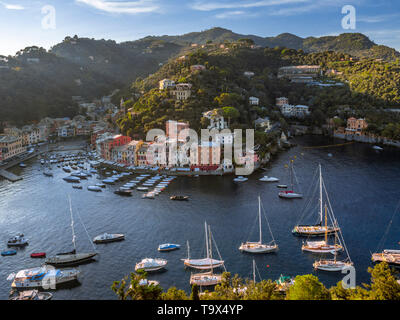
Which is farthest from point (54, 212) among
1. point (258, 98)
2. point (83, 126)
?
point (258, 98)

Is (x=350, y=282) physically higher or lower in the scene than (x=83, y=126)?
lower

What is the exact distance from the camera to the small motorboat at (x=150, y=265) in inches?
457

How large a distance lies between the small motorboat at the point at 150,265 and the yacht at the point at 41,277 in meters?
2.15

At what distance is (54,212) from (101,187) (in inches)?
172

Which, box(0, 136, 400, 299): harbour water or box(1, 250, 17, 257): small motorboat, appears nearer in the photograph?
box(0, 136, 400, 299): harbour water

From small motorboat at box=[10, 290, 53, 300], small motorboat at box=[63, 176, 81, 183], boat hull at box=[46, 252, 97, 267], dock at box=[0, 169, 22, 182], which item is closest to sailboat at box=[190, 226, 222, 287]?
boat hull at box=[46, 252, 97, 267]

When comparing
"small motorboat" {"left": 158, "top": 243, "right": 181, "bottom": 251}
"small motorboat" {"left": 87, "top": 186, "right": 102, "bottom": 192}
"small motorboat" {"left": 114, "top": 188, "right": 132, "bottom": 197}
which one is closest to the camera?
"small motorboat" {"left": 158, "top": 243, "right": 181, "bottom": 251}

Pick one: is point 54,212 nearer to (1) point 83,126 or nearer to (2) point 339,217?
(2) point 339,217

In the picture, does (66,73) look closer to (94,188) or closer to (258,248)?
(94,188)

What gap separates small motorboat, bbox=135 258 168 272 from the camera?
11609 mm

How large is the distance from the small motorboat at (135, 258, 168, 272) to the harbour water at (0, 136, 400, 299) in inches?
10.2

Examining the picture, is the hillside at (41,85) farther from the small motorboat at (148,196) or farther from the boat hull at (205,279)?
the boat hull at (205,279)

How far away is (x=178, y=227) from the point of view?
15.2 metres

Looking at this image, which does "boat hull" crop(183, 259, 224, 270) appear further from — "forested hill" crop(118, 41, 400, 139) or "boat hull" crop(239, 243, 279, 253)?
"forested hill" crop(118, 41, 400, 139)
